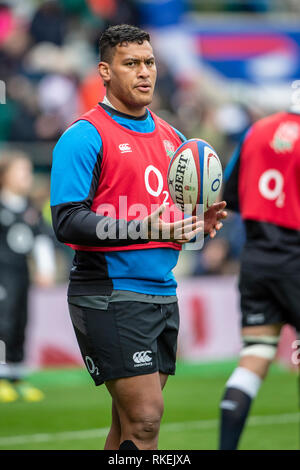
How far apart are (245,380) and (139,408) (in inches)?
66.6

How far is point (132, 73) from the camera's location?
14.4 ft

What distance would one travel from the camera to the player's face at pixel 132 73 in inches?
173

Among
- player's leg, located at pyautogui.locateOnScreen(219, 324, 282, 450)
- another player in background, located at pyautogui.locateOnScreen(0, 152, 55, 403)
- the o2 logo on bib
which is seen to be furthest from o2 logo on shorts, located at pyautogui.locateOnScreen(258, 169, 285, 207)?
another player in background, located at pyautogui.locateOnScreen(0, 152, 55, 403)

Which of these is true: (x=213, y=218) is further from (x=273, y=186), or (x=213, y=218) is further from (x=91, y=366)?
(x=273, y=186)

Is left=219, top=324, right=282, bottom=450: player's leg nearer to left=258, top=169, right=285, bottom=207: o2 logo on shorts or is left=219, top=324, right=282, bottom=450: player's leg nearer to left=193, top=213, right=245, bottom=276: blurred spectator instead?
left=258, top=169, right=285, bottom=207: o2 logo on shorts

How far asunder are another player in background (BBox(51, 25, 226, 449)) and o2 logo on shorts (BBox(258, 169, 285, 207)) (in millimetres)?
1560

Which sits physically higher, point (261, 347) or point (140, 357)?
point (140, 357)

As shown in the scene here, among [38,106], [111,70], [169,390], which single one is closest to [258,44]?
[38,106]

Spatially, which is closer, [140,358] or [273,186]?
[140,358]

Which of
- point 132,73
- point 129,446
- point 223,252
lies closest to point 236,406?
point 129,446

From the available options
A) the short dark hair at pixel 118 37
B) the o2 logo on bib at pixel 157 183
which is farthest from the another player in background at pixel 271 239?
the short dark hair at pixel 118 37

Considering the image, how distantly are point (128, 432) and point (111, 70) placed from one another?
1712 millimetres

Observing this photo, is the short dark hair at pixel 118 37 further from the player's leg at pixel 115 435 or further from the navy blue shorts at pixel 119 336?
the player's leg at pixel 115 435

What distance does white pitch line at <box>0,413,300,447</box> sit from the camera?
700 centimetres
